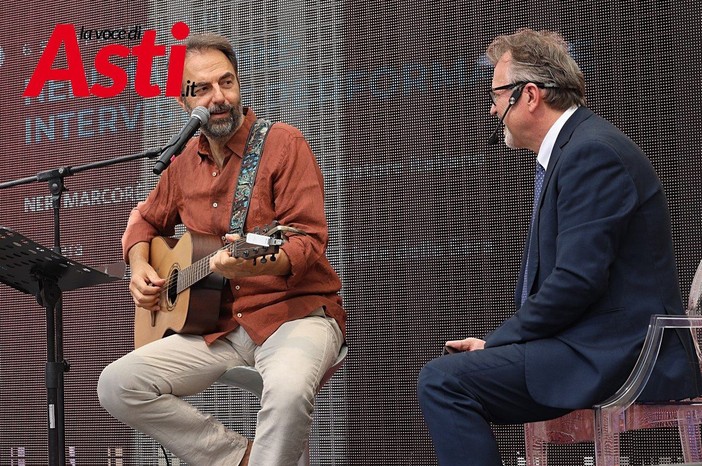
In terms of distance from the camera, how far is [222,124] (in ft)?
10.1

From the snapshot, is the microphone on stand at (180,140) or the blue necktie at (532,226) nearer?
the blue necktie at (532,226)

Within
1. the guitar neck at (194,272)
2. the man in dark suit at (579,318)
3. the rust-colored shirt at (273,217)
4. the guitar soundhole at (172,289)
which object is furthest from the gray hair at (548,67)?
the guitar soundhole at (172,289)

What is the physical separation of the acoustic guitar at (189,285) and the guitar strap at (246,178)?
9 centimetres

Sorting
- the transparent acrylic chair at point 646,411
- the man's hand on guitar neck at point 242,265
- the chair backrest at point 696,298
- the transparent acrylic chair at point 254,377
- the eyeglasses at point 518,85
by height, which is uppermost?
the eyeglasses at point 518,85

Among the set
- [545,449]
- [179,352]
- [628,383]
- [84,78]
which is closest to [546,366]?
[628,383]

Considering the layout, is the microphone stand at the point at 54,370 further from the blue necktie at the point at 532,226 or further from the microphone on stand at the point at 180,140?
the blue necktie at the point at 532,226

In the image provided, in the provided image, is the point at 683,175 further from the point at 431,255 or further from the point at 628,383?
the point at 628,383

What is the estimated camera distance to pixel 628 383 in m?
2.18

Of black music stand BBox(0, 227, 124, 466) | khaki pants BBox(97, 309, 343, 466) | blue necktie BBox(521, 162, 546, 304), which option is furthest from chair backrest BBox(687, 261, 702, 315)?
black music stand BBox(0, 227, 124, 466)

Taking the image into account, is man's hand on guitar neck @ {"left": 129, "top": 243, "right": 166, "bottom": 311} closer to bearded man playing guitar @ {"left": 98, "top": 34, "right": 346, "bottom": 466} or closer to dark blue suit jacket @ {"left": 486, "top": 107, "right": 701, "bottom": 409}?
bearded man playing guitar @ {"left": 98, "top": 34, "right": 346, "bottom": 466}

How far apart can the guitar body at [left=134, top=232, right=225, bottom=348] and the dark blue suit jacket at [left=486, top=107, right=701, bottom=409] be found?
1.09m

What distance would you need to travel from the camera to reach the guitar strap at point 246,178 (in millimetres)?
2980

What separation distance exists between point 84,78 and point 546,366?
315cm

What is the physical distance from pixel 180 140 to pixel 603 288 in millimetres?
1319
